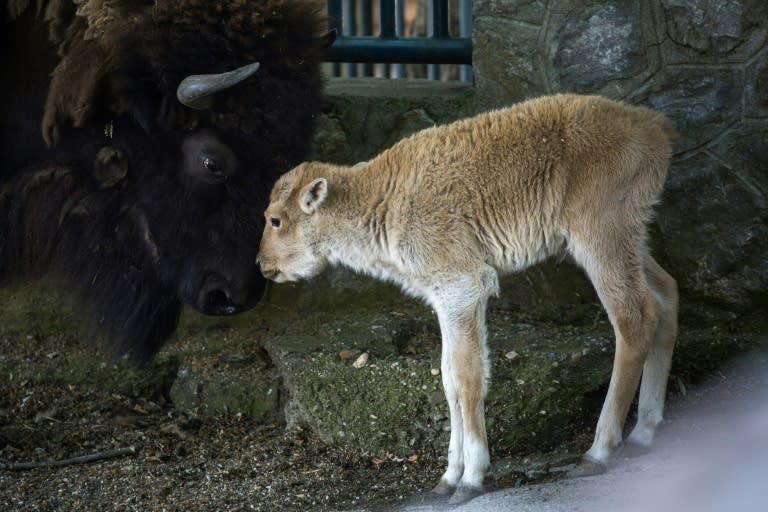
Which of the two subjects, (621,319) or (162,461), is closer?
(621,319)

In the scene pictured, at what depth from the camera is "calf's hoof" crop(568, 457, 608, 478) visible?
13.9 ft

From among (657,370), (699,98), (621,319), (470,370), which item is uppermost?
(699,98)

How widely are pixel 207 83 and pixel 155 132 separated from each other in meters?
0.39

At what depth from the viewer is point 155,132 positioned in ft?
15.1

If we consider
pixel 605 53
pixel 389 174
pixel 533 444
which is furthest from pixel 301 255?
pixel 605 53

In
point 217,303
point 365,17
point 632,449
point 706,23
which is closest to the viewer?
point 632,449

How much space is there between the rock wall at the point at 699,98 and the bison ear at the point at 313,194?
166 cm

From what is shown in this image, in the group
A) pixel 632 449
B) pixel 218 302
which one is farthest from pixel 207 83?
pixel 632 449

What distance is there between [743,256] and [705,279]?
0.19 meters

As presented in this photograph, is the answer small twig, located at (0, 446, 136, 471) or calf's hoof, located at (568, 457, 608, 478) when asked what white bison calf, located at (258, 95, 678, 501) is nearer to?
calf's hoof, located at (568, 457, 608, 478)

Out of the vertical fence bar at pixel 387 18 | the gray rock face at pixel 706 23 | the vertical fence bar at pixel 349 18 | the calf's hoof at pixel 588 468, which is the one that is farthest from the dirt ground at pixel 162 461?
the vertical fence bar at pixel 349 18

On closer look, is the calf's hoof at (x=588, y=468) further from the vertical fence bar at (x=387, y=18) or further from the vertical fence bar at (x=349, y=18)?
the vertical fence bar at (x=349, y=18)

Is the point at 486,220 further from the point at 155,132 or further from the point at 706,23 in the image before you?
the point at 706,23

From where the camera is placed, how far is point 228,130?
4.57 metres
